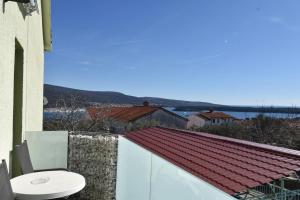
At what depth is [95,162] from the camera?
801 centimetres

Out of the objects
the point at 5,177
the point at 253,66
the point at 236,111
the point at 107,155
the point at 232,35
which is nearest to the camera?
the point at 5,177

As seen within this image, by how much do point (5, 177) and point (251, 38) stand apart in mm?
21916

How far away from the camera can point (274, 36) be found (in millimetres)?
19453

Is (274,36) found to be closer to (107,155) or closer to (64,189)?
(107,155)

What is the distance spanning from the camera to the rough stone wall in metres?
7.59

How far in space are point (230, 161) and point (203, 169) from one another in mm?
537

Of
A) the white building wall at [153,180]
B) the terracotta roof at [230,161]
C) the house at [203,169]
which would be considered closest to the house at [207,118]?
the white building wall at [153,180]

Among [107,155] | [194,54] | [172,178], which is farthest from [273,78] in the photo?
[172,178]

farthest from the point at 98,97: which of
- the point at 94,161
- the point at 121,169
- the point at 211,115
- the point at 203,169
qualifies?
the point at 203,169

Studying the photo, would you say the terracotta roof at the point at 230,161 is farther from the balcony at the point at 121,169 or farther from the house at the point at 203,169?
the balcony at the point at 121,169

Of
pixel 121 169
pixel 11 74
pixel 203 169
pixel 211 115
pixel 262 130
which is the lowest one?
pixel 262 130

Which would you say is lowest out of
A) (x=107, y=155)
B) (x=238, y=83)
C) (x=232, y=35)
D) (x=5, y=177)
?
(x=107, y=155)

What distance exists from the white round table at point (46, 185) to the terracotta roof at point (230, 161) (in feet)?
3.93

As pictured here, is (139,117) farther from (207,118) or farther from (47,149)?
(47,149)
